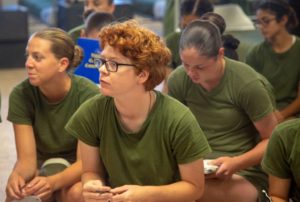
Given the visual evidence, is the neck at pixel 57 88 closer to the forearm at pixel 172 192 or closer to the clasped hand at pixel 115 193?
the clasped hand at pixel 115 193

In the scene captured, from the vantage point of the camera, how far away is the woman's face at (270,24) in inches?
140

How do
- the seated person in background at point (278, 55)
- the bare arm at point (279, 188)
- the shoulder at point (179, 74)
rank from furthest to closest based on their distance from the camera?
the seated person in background at point (278, 55) < the shoulder at point (179, 74) < the bare arm at point (279, 188)

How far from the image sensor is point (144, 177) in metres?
2.12

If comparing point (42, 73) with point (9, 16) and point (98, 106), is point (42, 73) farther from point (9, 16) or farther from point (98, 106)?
point (9, 16)

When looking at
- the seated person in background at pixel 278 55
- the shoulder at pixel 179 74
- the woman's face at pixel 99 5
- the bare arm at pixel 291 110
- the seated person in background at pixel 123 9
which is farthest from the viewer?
the seated person in background at pixel 123 9

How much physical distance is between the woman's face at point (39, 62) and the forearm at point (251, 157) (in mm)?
860

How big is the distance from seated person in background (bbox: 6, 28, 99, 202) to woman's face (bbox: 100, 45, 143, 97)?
2.05 feet

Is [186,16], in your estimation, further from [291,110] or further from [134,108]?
[134,108]

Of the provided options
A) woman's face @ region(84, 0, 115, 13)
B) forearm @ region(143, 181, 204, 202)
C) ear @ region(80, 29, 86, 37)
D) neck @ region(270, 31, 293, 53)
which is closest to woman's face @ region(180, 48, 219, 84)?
forearm @ region(143, 181, 204, 202)

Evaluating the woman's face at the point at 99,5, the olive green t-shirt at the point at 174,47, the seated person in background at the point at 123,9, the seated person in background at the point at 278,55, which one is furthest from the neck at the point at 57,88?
the seated person in background at the point at 123,9

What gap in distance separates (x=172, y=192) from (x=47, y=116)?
839 mm

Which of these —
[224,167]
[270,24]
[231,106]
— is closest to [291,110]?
[270,24]

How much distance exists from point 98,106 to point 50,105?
0.56 meters

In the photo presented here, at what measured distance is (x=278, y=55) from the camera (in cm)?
354
